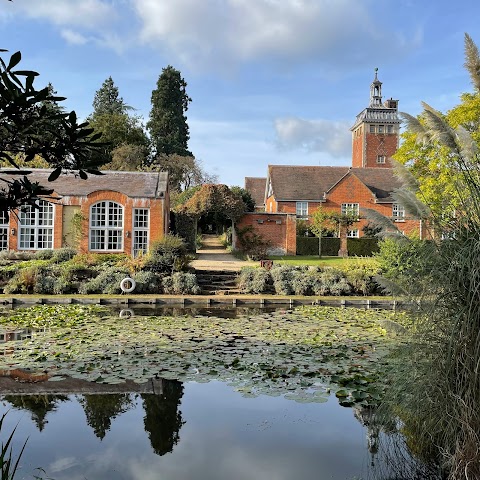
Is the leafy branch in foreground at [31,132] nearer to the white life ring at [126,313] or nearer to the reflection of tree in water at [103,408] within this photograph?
the reflection of tree in water at [103,408]

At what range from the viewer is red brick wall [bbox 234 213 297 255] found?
96.8ft

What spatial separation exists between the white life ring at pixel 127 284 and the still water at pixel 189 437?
914cm

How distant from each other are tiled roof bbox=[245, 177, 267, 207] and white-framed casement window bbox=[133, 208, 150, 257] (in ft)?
87.7

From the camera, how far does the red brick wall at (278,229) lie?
2950 cm

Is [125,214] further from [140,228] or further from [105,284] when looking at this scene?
[105,284]

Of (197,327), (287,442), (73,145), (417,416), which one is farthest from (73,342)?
(73,145)

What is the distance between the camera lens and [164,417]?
5859 mm

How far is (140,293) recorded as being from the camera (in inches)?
628

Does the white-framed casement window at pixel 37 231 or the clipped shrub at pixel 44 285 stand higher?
the white-framed casement window at pixel 37 231

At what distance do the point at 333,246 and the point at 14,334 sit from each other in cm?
2304

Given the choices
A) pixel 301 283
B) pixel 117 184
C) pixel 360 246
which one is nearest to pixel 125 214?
pixel 117 184

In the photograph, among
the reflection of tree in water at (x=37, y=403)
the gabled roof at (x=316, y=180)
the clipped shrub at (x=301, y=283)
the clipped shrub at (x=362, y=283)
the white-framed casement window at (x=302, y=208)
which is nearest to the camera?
the reflection of tree in water at (x=37, y=403)

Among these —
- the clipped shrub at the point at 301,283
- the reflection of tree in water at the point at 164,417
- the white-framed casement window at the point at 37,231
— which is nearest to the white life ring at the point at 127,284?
the clipped shrub at the point at 301,283

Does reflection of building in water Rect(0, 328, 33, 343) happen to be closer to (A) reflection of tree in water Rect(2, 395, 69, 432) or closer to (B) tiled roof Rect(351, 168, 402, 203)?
(A) reflection of tree in water Rect(2, 395, 69, 432)
